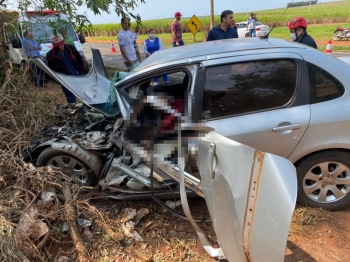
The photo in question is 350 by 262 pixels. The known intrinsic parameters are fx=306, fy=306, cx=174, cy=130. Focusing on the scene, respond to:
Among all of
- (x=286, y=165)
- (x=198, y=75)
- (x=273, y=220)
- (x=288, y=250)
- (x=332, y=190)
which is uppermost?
(x=198, y=75)

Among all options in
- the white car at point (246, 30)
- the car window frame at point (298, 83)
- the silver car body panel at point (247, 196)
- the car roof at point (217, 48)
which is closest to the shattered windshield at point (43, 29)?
the car roof at point (217, 48)

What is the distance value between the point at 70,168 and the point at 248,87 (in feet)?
6.90

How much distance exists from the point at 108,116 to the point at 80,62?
262cm

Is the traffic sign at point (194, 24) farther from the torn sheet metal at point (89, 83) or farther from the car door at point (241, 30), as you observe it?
the car door at point (241, 30)

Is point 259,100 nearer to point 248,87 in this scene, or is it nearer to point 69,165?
point 248,87

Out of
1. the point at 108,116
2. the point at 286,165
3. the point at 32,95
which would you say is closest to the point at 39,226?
the point at 108,116

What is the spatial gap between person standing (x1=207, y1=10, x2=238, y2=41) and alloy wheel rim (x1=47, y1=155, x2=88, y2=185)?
3.46 m

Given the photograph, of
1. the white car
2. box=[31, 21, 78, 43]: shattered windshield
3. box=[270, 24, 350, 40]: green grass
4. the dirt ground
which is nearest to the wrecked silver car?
the dirt ground

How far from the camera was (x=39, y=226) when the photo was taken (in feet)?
8.99

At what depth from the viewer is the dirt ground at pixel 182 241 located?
2.70 meters

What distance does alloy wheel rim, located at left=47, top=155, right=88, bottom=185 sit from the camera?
3393mm

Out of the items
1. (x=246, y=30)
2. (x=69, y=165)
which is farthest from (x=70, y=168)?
(x=246, y=30)

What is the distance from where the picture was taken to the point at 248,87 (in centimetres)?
282

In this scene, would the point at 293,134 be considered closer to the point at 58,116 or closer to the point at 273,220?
the point at 273,220
